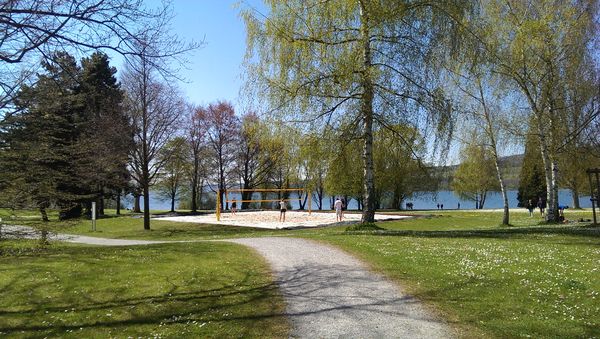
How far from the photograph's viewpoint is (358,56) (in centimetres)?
1688

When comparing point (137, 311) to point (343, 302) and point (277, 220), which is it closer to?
point (343, 302)

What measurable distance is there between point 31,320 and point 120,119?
1153 inches

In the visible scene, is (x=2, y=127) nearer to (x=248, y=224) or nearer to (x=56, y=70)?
(x=56, y=70)

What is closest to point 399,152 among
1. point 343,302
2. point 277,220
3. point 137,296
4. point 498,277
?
point 498,277

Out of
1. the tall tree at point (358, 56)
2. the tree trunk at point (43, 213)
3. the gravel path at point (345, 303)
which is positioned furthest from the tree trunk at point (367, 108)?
the tree trunk at point (43, 213)

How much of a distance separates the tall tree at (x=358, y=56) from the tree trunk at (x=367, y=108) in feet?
0.12

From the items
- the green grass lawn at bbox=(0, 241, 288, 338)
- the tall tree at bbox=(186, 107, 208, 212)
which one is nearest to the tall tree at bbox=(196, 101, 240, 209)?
the tall tree at bbox=(186, 107, 208, 212)

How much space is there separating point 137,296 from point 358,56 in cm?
1190

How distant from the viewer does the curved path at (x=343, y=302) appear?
20.9 ft

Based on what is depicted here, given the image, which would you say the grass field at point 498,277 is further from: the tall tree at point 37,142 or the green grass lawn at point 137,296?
the tall tree at point 37,142

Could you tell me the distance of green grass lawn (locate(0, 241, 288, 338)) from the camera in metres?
6.66

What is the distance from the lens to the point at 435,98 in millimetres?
17031

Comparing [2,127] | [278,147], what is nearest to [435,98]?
[278,147]

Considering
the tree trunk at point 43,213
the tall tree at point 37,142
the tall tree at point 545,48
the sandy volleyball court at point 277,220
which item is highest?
the tall tree at point 545,48
